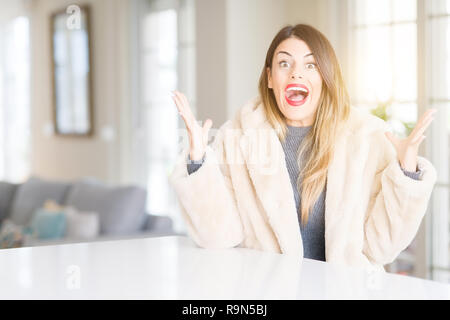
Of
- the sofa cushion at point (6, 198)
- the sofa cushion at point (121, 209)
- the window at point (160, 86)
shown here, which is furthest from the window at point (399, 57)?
the sofa cushion at point (6, 198)

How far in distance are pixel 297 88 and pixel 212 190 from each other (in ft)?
0.99

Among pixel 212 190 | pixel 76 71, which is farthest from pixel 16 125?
pixel 212 190

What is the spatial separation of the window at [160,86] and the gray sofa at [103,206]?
53 centimetres

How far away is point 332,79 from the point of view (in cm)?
157

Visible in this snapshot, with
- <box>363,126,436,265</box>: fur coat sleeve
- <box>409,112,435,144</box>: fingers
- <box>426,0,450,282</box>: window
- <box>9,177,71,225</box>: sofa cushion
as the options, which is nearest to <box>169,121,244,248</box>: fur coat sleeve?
<box>363,126,436,265</box>: fur coat sleeve

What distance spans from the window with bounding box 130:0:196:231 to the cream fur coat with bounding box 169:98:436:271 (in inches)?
104

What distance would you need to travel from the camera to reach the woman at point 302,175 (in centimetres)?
156

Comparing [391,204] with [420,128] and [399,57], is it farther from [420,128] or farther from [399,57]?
[399,57]

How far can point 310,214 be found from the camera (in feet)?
5.31

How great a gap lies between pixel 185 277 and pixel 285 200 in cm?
42

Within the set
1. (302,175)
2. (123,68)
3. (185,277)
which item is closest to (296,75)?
(302,175)

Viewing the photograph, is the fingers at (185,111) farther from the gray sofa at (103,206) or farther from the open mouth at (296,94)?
the gray sofa at (103,206)

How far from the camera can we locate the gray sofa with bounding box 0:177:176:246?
3783 mm
